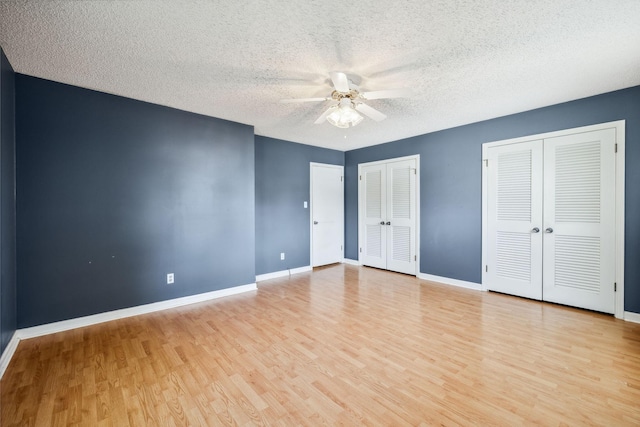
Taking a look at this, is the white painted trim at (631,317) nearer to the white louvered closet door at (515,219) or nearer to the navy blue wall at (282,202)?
the white louvered closet door at (515,219)

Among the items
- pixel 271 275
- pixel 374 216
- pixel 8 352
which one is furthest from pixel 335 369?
pixel 374 216

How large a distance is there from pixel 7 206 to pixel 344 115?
3066mm

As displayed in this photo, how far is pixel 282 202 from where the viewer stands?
15.9 feet

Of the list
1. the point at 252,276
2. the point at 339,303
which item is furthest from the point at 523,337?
the point at 252,276

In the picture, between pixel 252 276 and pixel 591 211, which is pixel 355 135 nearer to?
pixel 252 276

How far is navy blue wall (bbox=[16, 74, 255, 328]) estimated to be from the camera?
99.7 inches

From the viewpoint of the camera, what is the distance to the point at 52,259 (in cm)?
260

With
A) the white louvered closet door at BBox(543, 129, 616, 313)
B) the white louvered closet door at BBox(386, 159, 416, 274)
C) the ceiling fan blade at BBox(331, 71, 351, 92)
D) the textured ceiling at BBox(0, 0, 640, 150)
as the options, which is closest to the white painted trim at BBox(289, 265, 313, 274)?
the white louvered closet door at BBox(386, 159, 416, 274)

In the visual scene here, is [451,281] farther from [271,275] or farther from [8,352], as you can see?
[8,352]

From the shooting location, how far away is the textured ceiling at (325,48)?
5.44 feet

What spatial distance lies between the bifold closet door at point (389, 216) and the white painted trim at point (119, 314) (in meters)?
2.66

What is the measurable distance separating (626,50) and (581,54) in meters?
0.31

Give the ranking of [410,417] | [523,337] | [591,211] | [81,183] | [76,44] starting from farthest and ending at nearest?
[591,211], [81,183], [523,337], [76,44], [410,417]

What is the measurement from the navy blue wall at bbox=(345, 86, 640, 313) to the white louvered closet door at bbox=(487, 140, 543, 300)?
0.18 meters
